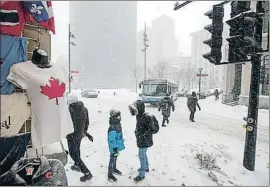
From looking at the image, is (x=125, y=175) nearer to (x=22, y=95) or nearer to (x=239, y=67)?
(x=22, y=95)

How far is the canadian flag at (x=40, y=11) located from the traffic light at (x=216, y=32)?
10.4 ft

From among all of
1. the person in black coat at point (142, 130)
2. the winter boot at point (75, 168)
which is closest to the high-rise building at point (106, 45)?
the winter boot at point (75, 168)

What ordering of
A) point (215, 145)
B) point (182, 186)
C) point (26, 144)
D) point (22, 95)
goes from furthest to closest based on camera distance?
1. point (215, 145)
2. point (182, 186)
3. point (26, 144)
4. point (22, 95)

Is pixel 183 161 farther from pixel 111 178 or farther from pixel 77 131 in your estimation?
pixel 77 131

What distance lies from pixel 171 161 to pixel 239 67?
2121 centimetres

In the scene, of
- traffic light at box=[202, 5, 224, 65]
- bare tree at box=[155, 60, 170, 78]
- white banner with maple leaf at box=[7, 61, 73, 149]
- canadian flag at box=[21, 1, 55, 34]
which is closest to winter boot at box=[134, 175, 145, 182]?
white banner with maple leaf at box=[7, 61, 73, 149]

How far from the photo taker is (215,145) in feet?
30.9

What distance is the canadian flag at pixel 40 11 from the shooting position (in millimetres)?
4562

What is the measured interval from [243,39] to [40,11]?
12.8 ft

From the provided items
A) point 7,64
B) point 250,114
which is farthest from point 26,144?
point 250,114

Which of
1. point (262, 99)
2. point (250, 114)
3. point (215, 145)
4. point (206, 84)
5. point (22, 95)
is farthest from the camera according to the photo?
point (206, 84)

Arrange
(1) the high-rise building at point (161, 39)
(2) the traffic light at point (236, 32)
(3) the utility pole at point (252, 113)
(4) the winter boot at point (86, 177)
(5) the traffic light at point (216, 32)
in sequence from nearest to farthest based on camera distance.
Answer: (5) the traffic light at point (216, 32) < (2) the traffic light at point (236, 32) < (4) the winter boot at point (86, 177) < (3) the utility pole at point (252, 113) < (1) the high-rise building at point (161, 39)

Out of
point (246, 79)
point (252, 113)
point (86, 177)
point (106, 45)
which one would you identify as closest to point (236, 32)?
point (252, 113)

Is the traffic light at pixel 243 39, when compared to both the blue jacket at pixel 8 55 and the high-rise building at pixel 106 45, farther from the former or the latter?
the high-rise building at pixel 106 45
